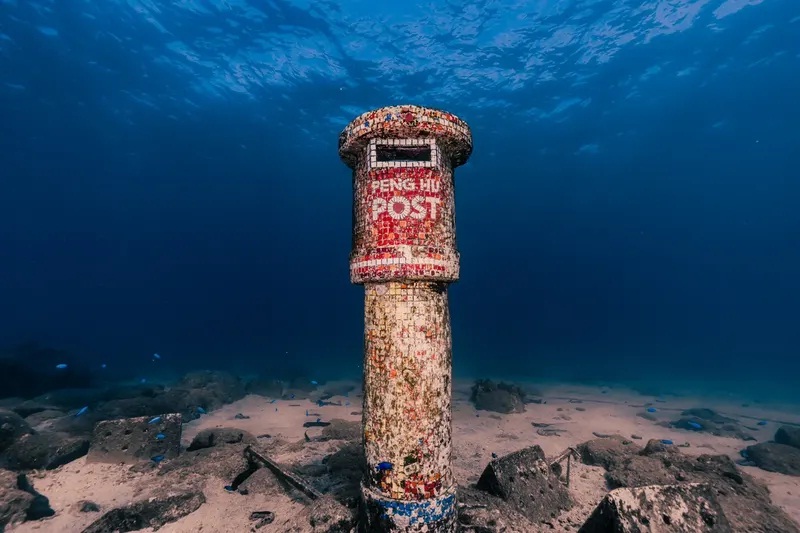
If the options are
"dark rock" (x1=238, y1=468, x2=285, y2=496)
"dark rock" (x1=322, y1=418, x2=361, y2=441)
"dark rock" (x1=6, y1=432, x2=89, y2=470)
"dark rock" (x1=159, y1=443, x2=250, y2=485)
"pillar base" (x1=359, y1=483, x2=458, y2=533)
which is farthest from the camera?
"dark rock" (x1=322, y1=418, x2=361, y2=441)

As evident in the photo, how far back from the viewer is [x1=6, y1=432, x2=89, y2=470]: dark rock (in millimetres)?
7195

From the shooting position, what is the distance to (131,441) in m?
7.46

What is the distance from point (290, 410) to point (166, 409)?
404 cm

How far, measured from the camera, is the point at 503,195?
70.4 metres

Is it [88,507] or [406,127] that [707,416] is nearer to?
[406,127]

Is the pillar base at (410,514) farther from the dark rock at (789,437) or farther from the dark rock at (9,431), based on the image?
the dark rock at (789,437)

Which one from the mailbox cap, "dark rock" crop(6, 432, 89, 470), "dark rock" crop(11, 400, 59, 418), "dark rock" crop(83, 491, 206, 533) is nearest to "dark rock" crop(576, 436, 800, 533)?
the mailbox cap

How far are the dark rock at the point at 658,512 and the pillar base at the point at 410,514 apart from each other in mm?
1363

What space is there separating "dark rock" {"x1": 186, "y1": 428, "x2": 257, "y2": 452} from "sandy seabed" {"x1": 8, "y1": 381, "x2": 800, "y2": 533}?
116cm

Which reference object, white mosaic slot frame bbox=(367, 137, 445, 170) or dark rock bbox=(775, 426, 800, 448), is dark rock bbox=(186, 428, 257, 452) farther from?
dark rock bbox=(775, 426, 800, 448)

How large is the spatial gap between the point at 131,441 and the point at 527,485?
7.62 metres

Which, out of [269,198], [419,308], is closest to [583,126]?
[419,308]

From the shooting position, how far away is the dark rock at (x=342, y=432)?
355 inches

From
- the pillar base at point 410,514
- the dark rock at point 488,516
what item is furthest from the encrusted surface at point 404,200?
the dark rock at point 488,516
